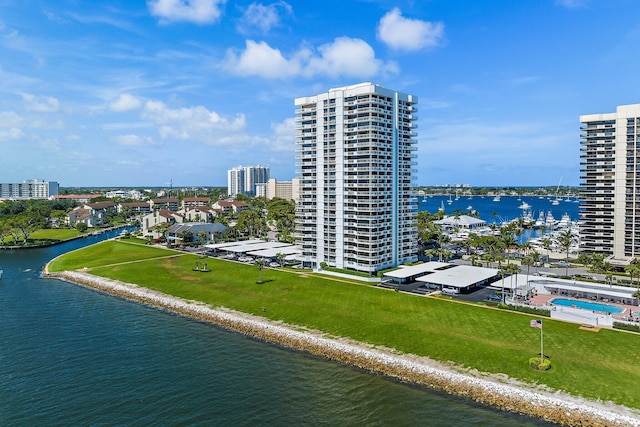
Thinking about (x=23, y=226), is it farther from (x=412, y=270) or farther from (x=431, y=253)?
(x=431, y=253)

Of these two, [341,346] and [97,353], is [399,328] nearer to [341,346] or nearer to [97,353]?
[341,346]

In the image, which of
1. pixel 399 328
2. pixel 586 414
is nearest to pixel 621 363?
pixel 586 414

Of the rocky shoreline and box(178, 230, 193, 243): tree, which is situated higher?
box(178, 230, 193, 243): tree

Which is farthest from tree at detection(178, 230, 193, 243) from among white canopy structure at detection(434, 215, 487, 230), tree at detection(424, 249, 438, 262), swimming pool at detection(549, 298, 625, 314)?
swimming pool at detection(549, 298, 625, 314)

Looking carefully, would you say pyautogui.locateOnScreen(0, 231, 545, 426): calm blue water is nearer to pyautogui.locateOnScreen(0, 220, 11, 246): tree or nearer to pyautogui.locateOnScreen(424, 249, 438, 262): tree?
pyautogui.locateOnScreen(424, 249, 438, 262): tree

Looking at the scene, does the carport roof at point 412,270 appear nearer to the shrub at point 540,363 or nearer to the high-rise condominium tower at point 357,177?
the high-rise condominium tower at point 357,177

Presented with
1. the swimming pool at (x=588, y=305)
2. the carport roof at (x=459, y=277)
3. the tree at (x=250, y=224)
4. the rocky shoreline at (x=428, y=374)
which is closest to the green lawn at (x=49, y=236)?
the tree at (x=250, y=224)
